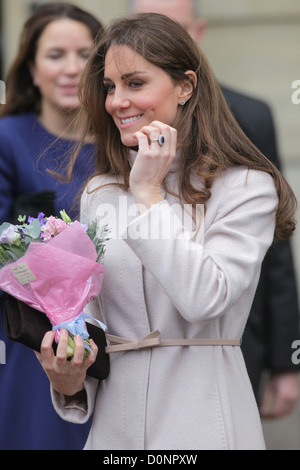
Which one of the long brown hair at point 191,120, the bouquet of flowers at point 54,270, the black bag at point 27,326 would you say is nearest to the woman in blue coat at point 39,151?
the long brown hair at point 191,120

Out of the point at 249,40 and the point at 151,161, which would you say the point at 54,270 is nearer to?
the point at 151,161

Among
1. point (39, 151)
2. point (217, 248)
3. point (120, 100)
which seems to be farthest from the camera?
point (39, 151)

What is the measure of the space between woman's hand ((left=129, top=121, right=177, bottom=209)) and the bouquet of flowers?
0.20 meters

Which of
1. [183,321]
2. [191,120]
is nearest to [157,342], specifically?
[183,321]

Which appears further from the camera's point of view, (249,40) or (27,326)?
(249,40)

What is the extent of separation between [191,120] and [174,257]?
1.80 ft

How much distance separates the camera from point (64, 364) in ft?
8.82

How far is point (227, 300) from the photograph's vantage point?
267 centimetres

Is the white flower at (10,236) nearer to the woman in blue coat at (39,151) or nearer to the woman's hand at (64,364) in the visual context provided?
the woman's hand at (64,364)

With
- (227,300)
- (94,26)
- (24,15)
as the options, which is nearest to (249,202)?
(227,300)

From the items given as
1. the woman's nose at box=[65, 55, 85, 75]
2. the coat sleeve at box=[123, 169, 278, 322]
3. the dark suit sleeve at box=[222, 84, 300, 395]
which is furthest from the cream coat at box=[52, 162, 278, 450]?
the woman's nose at box=[65, 55, 85, 75]

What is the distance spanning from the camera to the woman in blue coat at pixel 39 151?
3.94 metres

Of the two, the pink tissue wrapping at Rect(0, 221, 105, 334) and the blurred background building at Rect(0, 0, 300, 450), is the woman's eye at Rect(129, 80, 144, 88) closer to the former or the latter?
the pink tissue wrapping at Rect(0, 221, 105, 334)

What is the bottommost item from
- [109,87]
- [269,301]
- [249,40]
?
[269,301]
